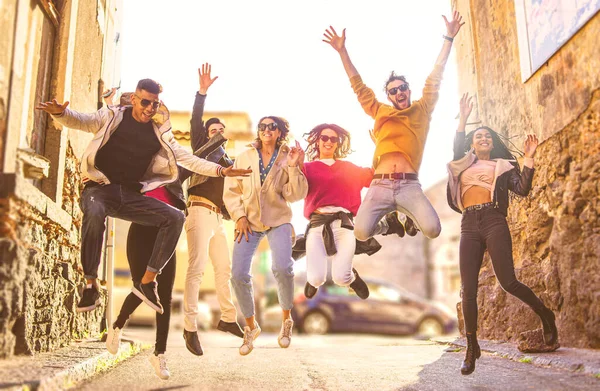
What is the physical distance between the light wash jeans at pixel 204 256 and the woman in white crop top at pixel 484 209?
2306 mm

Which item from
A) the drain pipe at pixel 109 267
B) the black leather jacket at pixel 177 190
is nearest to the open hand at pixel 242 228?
the black leather jacket at pixel 177 190

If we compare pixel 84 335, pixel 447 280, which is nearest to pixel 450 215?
pixel 447 280

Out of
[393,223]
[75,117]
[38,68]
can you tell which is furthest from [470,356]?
[38,68]

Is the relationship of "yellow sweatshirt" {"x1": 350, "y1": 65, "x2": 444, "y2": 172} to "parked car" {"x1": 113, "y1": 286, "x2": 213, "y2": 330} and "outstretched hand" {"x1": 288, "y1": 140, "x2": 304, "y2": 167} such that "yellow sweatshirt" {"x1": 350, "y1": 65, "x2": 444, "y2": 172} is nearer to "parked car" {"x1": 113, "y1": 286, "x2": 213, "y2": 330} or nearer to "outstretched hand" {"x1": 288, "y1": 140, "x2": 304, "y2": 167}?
"outstretched hand" {"x1": 288, "y1": 140, "x2": 304, "y2": 167}

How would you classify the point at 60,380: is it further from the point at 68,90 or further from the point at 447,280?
the point at 447,280

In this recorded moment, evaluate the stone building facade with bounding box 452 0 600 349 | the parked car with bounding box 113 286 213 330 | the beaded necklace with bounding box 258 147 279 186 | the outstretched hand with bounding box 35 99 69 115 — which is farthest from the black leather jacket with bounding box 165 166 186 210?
the parked car with bounding box 113 286 213 330

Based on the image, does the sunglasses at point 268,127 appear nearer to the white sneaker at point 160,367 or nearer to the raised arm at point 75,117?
the raised arm at point 75,117

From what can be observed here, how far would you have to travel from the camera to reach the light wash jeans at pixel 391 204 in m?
5.79

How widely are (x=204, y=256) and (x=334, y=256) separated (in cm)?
132

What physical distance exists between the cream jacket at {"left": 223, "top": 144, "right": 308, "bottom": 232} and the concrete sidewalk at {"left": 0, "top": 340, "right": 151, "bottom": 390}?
1.83 meters

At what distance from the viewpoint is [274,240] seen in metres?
5.85

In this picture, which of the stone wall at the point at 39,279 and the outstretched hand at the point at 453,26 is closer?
the stone wall at the point at 39,279

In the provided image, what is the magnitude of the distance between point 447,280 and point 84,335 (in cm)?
2739

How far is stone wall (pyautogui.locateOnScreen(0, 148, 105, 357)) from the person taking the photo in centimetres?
451
